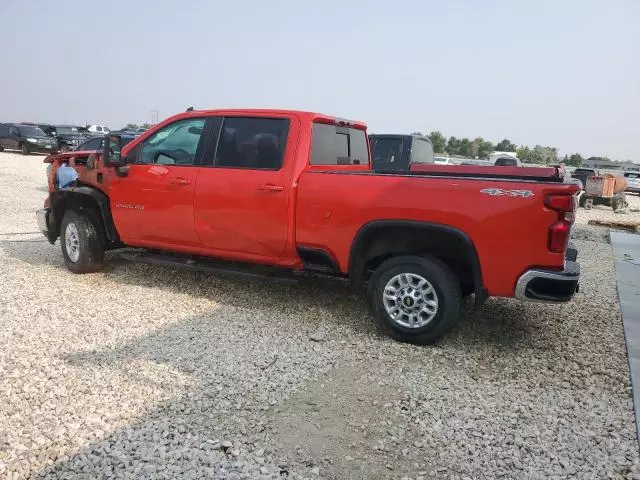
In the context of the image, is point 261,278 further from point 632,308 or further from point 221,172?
point 632,308

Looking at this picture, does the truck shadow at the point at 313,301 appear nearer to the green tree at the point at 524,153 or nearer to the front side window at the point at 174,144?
the front side window at the point at 174,144

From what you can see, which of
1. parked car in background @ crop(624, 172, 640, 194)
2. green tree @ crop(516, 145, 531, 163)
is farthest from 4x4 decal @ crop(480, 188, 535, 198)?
green tree @ crop(516, 145, 531, 163)

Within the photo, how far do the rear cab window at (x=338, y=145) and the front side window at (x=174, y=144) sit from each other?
1223mm

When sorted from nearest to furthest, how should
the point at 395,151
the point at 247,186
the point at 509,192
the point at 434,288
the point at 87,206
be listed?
the point at 509,192
the point at 434,288
the point at 247,186
the point at 87,206
the point at 395,151

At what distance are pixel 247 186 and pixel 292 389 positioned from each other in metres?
2.11

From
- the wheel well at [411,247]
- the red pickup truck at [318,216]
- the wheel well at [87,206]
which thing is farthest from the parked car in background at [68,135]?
the wheel well at [411,247]

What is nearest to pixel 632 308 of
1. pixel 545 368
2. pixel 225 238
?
pixel 545 368

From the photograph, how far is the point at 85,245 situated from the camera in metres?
6.14

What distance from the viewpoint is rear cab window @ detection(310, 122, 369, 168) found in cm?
517

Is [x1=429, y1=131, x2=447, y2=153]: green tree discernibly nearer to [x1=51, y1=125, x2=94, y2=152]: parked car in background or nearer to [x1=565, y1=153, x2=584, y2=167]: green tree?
[x1=565, y1=153, x2=584, y2=167]: green tree

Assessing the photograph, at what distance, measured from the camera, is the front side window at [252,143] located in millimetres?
5004

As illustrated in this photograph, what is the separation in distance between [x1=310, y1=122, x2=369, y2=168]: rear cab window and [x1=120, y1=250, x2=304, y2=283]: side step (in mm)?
1093

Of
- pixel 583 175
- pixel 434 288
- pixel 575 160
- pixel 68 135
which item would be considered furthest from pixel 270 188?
pixel 575 160

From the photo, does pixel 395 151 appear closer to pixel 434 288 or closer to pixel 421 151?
pixel 421 151
